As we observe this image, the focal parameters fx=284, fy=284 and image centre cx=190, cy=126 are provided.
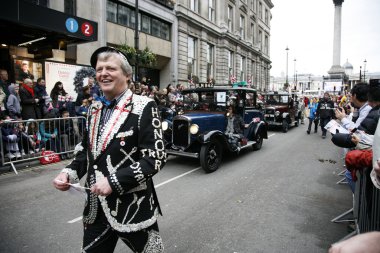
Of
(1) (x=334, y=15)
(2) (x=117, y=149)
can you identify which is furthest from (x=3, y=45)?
(1) (x=334, y=15)

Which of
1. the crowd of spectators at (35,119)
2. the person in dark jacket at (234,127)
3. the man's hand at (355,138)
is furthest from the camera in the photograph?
the person in dark jacket at (234,127)

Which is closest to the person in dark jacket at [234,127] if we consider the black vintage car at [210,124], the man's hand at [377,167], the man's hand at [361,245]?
the black vintage car at [210,124]

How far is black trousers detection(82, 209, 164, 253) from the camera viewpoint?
1925mm

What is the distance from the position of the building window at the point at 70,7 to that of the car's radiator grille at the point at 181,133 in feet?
31.2

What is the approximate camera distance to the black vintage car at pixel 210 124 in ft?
23.3

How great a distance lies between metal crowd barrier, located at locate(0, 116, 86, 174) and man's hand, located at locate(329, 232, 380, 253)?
7.53m

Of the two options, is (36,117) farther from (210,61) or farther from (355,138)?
(210,61)

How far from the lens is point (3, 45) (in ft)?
35.9

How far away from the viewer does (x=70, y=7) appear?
13.4 metres

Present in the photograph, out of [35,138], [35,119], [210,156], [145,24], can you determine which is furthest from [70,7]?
[210,156]

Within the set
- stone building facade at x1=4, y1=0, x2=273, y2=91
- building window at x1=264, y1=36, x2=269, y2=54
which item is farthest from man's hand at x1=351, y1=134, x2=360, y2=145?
building window at x1=264, y1=36, x2=269, y2=54

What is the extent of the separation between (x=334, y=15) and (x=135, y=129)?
176 feet

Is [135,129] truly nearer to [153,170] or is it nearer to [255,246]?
[153,170]

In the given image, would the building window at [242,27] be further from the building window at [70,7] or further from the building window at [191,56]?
the building window at [70,7]
